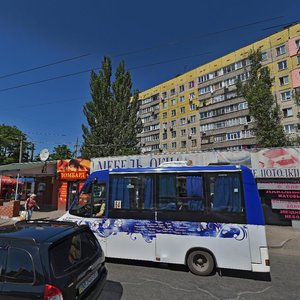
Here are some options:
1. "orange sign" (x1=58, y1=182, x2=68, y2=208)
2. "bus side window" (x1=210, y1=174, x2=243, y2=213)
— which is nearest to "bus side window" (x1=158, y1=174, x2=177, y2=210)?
"bus side window" (x1=210, y1=174, x2=243, y2=213)

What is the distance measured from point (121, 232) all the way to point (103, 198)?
1.10 metres

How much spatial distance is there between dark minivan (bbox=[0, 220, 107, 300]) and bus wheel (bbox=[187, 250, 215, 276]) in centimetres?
296

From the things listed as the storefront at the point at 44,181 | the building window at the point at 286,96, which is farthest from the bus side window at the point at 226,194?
the building window at the point at 286,96

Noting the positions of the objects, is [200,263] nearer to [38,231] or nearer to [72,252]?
[72,252]

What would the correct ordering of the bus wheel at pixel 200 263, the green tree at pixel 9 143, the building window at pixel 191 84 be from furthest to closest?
the building window at pixel 191 84
the green tree at pixel 9 143
the bus wheel at pixel 200 263

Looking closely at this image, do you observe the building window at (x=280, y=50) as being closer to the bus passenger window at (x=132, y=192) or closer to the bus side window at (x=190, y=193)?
the bus side window at (x=190, y=193)

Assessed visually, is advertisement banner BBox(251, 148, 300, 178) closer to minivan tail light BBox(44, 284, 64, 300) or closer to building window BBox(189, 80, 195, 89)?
minivan tail light BBox(44, 284, 64, 300)

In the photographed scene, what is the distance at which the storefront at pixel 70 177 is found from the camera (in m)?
20.8

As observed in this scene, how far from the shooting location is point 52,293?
9.73ft

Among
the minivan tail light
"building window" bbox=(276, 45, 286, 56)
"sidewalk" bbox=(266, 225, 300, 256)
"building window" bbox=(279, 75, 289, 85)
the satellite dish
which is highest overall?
"building window" bbox=(276, 45, 286, 56)

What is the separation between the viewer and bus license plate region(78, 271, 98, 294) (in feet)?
11.3

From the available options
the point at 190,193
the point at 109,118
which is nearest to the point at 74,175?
the point at 109,118

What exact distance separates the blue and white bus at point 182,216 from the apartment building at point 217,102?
26812 millimetres

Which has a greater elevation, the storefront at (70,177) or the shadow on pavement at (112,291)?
the storefront at (70,177)
